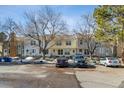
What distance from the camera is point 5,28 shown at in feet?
146

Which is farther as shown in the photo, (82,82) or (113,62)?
(113,62)

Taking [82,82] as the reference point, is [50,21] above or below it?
above

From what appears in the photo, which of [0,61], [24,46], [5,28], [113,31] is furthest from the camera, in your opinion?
[24,46]

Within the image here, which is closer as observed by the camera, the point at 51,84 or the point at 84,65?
the point at 51,84

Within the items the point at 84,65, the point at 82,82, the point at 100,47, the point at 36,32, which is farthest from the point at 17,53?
the point at 82,82

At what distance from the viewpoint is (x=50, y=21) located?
149ft

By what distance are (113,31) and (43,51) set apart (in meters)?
18.9

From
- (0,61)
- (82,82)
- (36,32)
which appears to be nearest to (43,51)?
(36,32)
